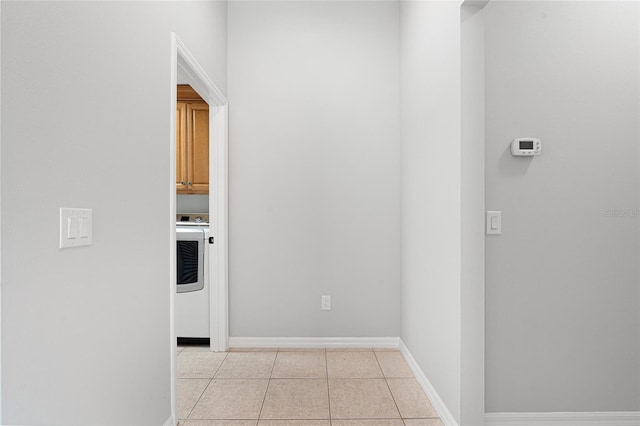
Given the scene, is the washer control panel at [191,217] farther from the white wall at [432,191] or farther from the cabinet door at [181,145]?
the white wall at [432,191]

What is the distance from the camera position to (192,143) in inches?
146

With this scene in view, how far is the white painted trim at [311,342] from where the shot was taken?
3.19 m

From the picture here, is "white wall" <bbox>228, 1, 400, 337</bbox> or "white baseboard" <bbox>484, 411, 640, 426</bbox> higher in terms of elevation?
"white wall" <bbox>228, 1, 400, 337</bbox>

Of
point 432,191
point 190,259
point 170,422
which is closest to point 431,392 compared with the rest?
point 432,191

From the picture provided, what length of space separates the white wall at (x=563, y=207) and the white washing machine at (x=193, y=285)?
2.15 m

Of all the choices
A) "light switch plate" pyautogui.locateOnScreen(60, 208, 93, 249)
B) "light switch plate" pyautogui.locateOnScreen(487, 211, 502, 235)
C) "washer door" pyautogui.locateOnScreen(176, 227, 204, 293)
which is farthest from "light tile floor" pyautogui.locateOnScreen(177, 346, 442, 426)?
"light switch plate" pyautogui.locateOnScreen(60, 208, 93, 249)

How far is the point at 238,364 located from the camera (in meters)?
2.84

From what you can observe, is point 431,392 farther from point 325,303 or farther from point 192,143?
point 192,143

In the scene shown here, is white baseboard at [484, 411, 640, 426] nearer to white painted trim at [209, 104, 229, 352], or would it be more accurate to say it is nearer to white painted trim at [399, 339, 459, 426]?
white painted trim at [399, 339, 459, 426]

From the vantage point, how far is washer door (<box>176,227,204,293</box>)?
10.3ft

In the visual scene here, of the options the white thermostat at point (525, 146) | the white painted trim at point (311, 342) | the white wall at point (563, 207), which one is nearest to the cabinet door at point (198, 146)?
the white painted trim at point (311, 342)

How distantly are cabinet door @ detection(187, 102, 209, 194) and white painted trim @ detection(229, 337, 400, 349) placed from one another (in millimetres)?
1509

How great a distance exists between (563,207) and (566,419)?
110cm

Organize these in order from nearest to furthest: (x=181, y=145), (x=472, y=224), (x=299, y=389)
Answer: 1. (x=472, y=224)
2. (x=299, y=389)
3. (x=181, y=145)
